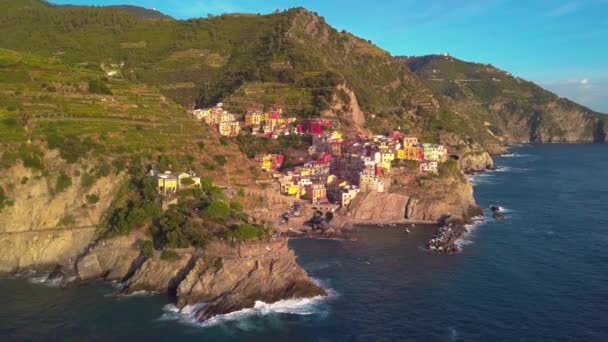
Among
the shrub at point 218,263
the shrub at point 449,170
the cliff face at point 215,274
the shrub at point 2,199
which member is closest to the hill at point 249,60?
the shrub at point 449,170

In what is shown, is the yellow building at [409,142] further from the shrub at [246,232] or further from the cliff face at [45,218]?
the cliff face at [45,218]

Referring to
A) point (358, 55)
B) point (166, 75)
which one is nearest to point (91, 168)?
point (166, 75)

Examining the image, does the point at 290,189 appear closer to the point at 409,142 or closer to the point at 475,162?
the point at 409,142

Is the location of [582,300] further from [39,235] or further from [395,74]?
[395,74]

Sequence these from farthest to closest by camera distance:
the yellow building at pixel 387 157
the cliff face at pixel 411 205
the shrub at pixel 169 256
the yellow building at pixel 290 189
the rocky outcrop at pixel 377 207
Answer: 1. the yellow building at pixel 387 157
2. the yellow building at pixel 290 189
3. the cliff face at pixel 411 205
4. the rocky outcrop at pixel 377 207
5. the shrub at pixel 169 256

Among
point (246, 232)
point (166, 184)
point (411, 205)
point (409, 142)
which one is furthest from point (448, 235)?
point (166, 184)
